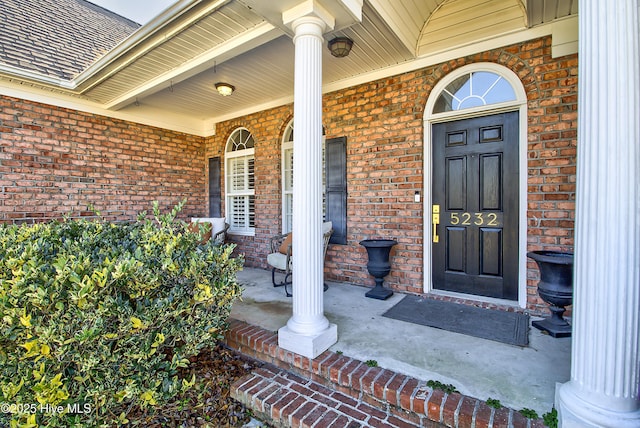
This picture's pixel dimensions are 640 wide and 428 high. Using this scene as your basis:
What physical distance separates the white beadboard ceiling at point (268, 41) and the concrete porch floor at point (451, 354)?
258cm

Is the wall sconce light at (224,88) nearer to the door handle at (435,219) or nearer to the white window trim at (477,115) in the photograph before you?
the white window trim at (477,115)

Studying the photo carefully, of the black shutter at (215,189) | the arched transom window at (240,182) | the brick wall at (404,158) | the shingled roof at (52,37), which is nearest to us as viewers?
the brick wall at (404,158)

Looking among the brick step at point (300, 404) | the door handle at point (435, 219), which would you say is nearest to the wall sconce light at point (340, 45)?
the door handle at point (435, 219)

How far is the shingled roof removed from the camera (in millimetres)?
3967

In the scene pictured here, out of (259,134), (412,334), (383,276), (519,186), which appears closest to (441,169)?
(519,186)

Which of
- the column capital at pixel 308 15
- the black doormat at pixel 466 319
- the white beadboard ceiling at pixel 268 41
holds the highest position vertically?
the white beadboard ceiling at pixel 268 41

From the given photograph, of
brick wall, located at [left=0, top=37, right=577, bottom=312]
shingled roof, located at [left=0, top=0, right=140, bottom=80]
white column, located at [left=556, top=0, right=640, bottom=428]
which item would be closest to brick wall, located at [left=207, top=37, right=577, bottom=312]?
brick wall, located at [left=0, top=37, right=577, bottom=312]

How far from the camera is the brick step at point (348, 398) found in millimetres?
1605

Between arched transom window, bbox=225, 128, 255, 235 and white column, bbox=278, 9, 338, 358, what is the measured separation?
10.7ft

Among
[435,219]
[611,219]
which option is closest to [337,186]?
[435,219]

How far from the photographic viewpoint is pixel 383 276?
3.52m

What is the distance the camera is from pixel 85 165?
4566 mm

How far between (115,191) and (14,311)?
3747mm

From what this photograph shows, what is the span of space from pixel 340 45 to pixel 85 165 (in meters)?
4.19
